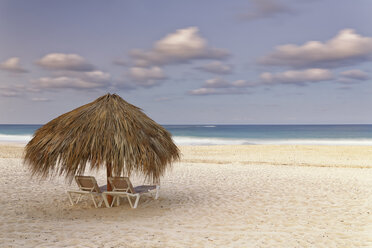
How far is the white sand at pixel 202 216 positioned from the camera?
15.8ft

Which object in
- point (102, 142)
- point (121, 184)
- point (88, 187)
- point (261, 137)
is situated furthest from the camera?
point (261, 137)

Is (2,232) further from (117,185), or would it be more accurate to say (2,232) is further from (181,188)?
(181,188)

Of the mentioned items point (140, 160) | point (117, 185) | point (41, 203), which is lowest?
point (41, 203)

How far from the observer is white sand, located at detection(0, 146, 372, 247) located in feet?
15.8

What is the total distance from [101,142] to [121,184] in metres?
1.08

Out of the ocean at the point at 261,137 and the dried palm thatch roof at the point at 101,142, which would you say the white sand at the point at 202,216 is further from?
the ocean at the point at 261,137

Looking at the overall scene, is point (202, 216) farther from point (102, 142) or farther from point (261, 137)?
point (261, 137)

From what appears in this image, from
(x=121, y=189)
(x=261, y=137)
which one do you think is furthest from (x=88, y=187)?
(x=261, y=137)

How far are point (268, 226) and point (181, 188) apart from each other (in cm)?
406

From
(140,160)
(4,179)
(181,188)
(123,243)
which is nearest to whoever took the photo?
(123,243)

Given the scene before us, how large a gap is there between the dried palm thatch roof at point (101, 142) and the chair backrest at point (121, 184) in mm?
341

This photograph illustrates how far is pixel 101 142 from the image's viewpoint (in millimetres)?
6285

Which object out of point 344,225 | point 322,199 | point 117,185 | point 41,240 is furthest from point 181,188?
point 41,240

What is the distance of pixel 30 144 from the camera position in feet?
22.7
